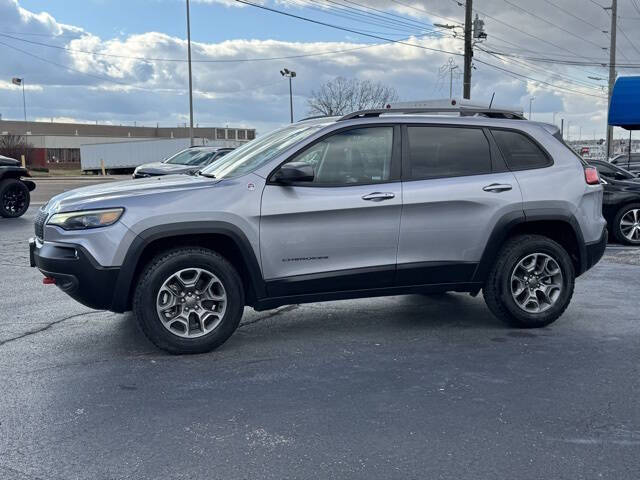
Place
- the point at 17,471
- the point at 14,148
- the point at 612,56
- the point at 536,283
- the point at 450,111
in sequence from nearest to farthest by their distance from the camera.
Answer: the point at 17,471, the point at 536,283, the point at 450,111, the point at 612,56, the point at 14,148

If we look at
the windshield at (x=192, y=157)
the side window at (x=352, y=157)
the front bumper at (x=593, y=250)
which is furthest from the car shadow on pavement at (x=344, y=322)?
the windshield at (x=192, y=157)

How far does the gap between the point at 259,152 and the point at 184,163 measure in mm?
13114

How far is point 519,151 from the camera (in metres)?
5.82

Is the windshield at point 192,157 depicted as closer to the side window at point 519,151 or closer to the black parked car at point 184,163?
the black parked car at point 184,163

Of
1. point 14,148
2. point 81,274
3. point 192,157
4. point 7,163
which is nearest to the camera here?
point 81,274

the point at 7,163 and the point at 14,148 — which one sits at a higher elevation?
the point at 14,148

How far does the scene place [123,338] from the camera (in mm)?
5520

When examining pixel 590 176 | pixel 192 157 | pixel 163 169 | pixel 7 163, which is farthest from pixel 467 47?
pixel 590 176

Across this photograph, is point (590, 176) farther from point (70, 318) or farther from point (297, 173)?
point (70, 318)

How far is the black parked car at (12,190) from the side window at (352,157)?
38.6 feet

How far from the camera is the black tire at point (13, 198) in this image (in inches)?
580

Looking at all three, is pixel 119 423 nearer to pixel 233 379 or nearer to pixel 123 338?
Answer: pixel 233 379

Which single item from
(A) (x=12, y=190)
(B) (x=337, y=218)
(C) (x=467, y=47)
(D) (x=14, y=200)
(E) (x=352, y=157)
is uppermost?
(C) (x=467, y=47)

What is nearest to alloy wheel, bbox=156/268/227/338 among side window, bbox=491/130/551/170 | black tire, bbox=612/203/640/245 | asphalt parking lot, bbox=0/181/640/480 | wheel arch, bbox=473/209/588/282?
asphalt parking lot, bbox=0/181/640/480
